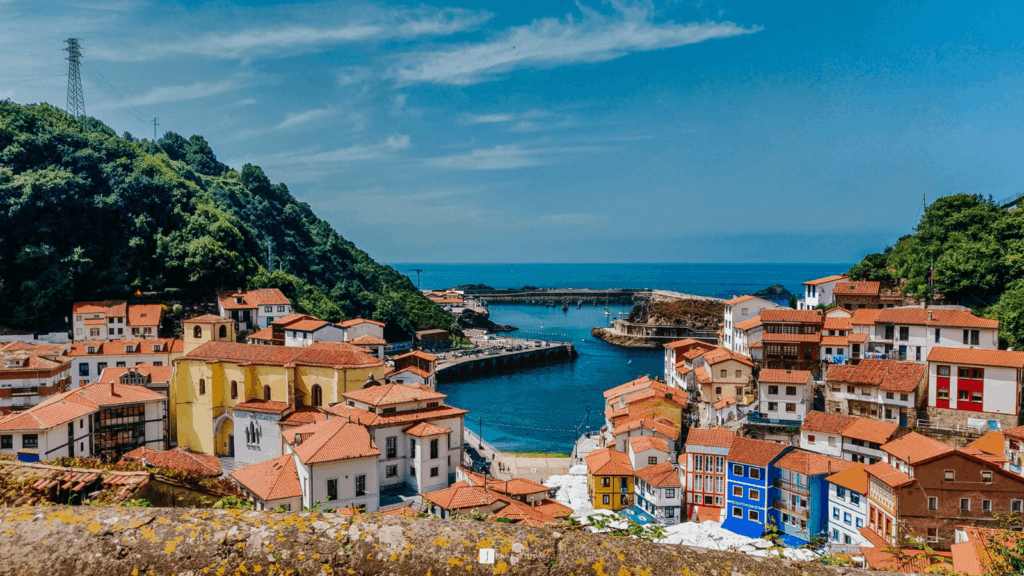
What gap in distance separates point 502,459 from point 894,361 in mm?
22934

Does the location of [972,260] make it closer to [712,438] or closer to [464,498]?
[712,438]

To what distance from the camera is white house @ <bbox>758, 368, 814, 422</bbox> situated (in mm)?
36719

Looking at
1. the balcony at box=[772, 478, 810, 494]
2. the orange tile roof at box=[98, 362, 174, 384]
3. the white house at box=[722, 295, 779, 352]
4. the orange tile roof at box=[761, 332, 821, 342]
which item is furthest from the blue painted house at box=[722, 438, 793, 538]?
the orange tile roof at box=[98, 362, 174, 384]

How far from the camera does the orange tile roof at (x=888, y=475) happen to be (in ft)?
78.7

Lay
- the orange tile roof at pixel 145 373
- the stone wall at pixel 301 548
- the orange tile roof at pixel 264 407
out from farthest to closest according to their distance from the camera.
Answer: the orange tile roof at pixel 145 373, the orange tile roof at pixel 264 407, the stone wall at pixel 301 548

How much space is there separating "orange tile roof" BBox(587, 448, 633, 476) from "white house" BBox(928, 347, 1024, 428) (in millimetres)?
15591

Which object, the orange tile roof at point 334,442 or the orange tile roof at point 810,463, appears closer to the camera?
the orange tile roof at point 334,442

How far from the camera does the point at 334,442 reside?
24.7m

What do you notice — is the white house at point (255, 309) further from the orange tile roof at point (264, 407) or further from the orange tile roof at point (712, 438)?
the orange tile roof at point (712, 438)

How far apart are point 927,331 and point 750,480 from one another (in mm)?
14590

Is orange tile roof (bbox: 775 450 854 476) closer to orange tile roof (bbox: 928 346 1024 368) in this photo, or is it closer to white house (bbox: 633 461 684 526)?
white house (bbox: 633 461 684 526)

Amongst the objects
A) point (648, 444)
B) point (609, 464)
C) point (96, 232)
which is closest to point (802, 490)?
point (648, 444)

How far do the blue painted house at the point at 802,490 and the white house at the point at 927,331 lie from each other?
34.9 ft

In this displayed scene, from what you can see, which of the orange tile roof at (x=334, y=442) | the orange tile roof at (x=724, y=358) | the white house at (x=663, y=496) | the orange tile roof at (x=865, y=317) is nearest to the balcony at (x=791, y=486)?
the white house at (x=663, y=496)
